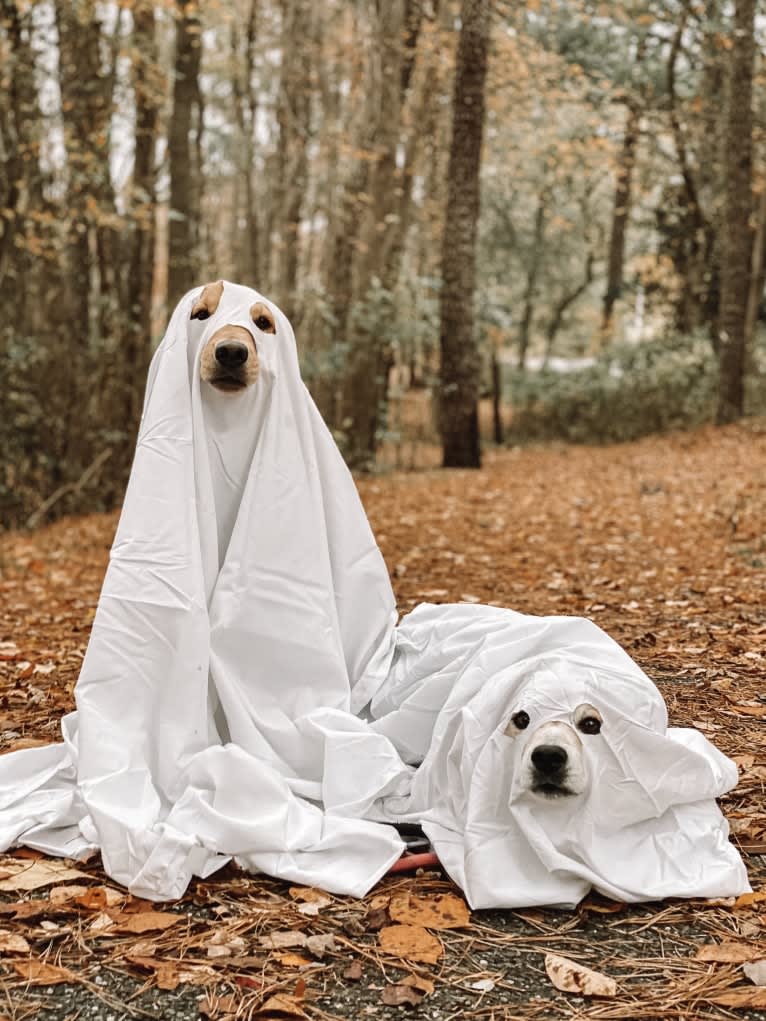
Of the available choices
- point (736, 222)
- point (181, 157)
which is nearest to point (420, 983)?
point (181, 157)

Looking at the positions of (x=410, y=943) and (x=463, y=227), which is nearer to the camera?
(x=410, y=943)

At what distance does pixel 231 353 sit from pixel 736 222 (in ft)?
47.6

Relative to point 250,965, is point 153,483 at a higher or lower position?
higher

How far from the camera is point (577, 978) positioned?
2.53m

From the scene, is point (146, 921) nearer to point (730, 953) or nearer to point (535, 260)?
point (730, 953)

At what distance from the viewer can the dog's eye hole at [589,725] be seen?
3.01 meters

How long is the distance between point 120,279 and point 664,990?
10.4 m

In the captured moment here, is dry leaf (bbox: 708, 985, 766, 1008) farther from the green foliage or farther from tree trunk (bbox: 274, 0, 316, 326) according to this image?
the green foliage

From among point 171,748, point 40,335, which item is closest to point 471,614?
point 171,748

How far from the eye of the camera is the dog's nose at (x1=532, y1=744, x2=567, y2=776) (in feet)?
9.48

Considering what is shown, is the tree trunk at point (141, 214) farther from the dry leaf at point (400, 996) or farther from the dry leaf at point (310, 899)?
the dry leaf at point (400, 996)

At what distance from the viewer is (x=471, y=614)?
13.4 ft

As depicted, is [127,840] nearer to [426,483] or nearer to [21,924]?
[21,924]

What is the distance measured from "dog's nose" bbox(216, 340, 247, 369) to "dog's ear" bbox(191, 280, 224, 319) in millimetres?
251
